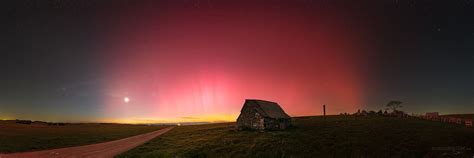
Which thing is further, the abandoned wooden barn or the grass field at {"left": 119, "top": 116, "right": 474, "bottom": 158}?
the abandoned wooden barn

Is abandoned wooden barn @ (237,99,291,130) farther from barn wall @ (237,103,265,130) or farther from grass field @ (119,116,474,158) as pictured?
grass field @ (119,116,474,158)

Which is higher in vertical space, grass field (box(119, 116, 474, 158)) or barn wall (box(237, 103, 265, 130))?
barn wall (box(237, 103, 265, 130))

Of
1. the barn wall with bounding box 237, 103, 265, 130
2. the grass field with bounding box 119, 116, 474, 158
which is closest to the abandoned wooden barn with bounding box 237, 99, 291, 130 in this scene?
the barn wall with bounding box 237, 103, 265, 130

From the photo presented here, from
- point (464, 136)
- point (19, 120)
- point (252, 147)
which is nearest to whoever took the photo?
point (252, 147)

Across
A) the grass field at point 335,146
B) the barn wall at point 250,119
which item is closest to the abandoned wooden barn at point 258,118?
the barn wall at point 250,119

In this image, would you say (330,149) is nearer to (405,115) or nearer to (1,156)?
(1,156)

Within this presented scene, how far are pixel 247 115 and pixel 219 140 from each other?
14.0 metres

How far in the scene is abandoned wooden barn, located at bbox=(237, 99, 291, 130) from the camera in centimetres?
5661

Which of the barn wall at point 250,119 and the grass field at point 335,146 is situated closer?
the grass field at point 335,146

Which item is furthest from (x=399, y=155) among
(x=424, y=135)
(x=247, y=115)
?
(x=247, y=115)

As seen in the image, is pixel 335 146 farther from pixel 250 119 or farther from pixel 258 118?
pixel 250 119

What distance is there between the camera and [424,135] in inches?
1708

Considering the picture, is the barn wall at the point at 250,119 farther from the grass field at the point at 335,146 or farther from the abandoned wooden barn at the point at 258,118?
the grass field at the point at 335,146

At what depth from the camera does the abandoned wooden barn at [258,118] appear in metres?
56.6
